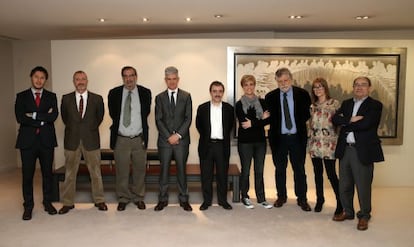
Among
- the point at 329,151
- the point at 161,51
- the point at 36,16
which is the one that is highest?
the point at 36,16

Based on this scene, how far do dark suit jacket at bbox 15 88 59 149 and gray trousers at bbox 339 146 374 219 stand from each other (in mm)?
3159

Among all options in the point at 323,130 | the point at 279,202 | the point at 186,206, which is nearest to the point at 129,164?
the point at 186,206

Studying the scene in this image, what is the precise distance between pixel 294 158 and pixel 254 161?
468mm

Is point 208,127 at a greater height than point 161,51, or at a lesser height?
lesser

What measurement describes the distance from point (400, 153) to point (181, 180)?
346 centimetres

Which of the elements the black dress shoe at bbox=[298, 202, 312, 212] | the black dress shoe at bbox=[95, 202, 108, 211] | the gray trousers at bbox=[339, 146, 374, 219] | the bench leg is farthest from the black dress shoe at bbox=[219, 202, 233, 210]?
the black dress shoe at bbox=[95, 202, 108, 211]

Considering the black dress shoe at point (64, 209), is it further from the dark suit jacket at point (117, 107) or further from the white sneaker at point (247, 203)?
the white sneaker at point (247, 203)

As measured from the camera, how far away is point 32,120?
13.2 feet

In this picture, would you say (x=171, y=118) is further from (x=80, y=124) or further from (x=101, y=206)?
(x=101, y=206)

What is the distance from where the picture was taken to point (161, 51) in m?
5.32

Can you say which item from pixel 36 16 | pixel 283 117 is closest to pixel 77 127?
pixel 36 16

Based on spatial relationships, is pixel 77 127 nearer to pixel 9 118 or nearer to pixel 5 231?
pixel 5 231

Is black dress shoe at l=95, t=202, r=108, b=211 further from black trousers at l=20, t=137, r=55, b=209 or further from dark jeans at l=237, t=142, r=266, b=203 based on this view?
dark jeans at l=237, t=142, r=266, b=203

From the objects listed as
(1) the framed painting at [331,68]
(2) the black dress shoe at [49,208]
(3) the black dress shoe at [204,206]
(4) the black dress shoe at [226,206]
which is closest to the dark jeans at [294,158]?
(4) the black dress shoe at [226,206]
